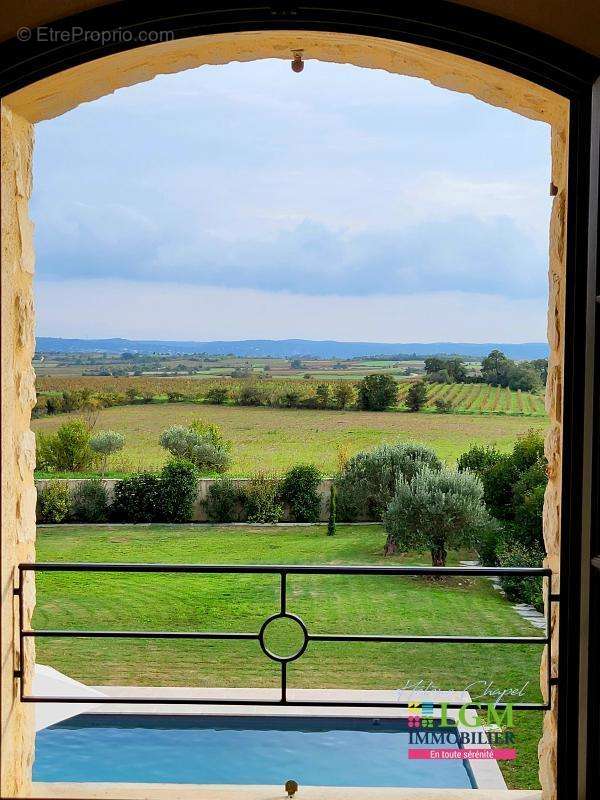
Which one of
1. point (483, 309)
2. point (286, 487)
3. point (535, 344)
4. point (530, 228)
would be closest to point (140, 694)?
point (286, 487)

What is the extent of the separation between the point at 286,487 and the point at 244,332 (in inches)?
118

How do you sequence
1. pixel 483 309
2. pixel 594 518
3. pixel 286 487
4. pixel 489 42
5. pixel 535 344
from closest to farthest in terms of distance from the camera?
pixel 594 518, pixel 489 42, pixel 286 487, pixel 535 344, pixel 483 309

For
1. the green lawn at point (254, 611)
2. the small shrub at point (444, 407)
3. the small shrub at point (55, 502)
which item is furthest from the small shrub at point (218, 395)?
the small shrub at point (444, 407)

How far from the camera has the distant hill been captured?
40.6 feet

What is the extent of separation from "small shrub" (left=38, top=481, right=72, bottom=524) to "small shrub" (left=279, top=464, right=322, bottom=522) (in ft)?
10.2

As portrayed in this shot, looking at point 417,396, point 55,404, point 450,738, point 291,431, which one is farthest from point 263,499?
point 450,738

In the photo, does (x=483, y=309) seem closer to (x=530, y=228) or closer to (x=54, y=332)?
(x=530, y=228)

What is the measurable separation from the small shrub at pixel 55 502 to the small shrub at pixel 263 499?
2.58 meters

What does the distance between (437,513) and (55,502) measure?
17.9 feet

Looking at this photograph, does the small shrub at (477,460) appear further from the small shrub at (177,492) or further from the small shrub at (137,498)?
the small shrub at (137,498)

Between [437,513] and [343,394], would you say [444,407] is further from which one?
[437,513]

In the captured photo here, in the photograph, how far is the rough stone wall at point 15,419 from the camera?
1769mm

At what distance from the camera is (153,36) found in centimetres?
169

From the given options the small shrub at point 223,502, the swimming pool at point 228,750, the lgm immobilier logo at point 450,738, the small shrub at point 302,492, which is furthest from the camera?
the small shrub at point 223,502
